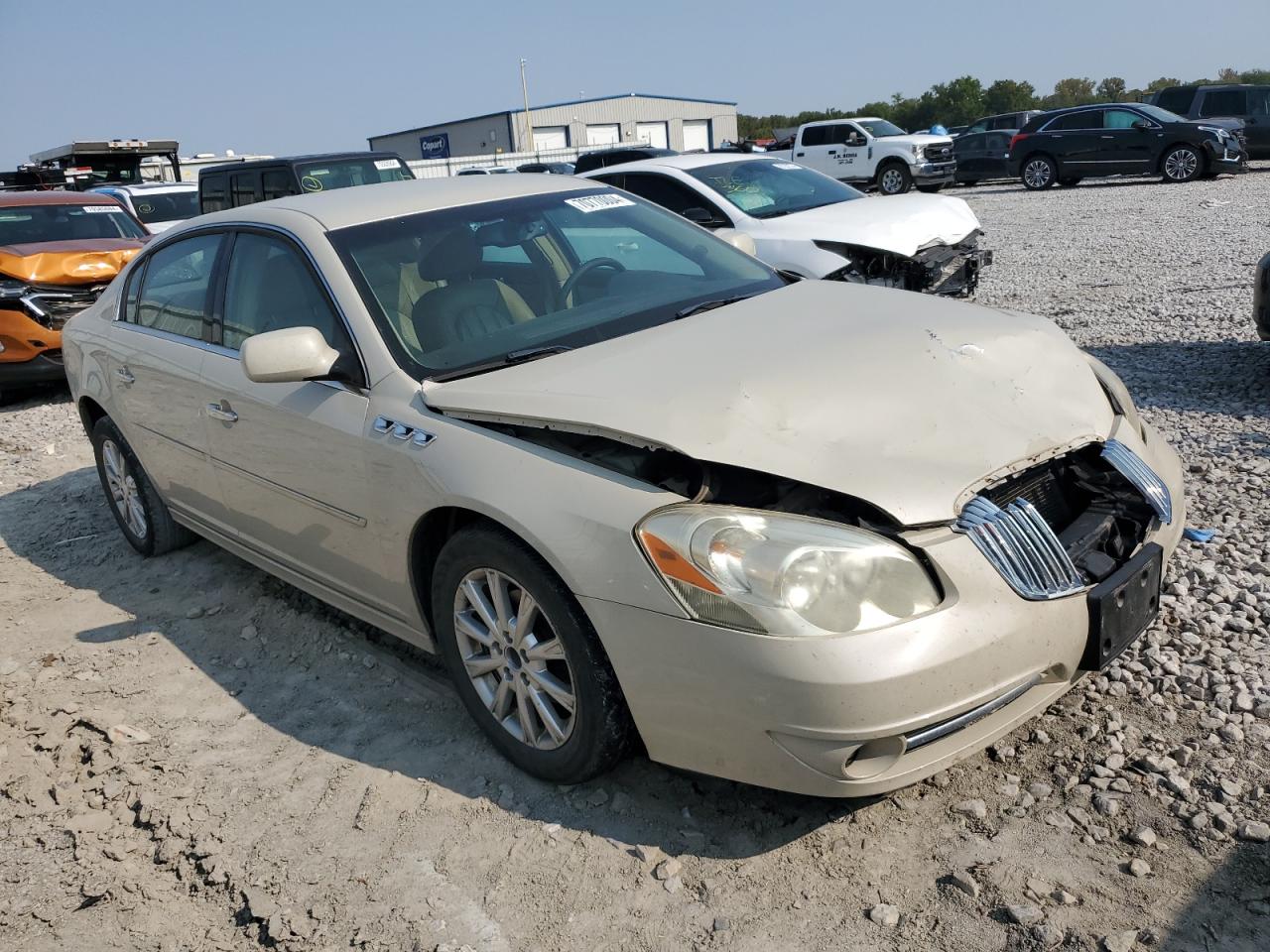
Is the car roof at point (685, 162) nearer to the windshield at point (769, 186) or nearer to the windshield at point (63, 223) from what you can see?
the windshield at point (769, 186)

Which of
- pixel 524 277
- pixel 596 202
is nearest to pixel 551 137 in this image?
pixel 596 202

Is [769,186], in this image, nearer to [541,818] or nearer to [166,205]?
[541,818]

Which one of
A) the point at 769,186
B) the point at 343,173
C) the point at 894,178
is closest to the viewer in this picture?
the point at 769,186

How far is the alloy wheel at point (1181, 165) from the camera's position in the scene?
20.1 meters

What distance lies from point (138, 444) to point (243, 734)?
6.17 ft

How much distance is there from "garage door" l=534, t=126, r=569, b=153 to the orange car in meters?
55.2

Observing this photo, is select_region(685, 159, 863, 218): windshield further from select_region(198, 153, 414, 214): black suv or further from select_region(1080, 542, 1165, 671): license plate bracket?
select_region(1080, 542, 1165, 671): license plate bracket

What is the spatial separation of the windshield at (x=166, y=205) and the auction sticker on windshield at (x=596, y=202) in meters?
13.3

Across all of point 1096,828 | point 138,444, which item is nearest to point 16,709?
point 138,444

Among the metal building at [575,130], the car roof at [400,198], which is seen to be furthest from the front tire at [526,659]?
the metal building at [575,130]

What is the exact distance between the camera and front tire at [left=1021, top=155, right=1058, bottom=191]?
71.8 ft

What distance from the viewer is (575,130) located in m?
66.2

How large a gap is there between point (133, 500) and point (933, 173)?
21733 mm

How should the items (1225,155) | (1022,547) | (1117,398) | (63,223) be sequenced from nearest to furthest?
(1022,547)
(1117,398)
(63,223)
(1225,155)
